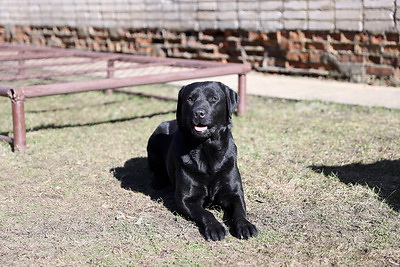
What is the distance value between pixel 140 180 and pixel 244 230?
1.72m

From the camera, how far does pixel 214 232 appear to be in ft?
13.3

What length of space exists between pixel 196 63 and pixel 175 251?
4.83 m

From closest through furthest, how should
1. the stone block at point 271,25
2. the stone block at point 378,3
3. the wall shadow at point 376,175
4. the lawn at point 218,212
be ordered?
the lawn at point 218,212 < the wall shadow at point 376,175 < the stone block at point 378,3 < the stone block at point 271,25

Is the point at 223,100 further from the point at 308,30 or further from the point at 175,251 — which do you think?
the point at 308,30

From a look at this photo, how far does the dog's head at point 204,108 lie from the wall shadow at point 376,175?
1296 mm

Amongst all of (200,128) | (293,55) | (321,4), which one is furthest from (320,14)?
(200,128)

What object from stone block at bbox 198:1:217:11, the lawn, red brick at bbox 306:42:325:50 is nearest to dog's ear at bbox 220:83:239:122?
the lawn

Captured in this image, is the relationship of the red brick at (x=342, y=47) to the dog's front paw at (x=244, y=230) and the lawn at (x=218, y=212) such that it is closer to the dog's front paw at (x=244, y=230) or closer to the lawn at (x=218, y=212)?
the lawn at (x=218, y=212)

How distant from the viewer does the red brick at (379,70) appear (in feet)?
31.4

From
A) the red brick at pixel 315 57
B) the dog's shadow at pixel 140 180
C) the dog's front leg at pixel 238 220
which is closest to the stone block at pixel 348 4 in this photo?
the red brick at pixel 315 57

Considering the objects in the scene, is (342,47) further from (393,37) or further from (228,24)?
(228,24)

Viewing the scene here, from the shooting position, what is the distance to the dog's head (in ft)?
14.4

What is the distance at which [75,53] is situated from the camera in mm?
9430

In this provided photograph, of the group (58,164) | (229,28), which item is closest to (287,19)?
(229,28)
